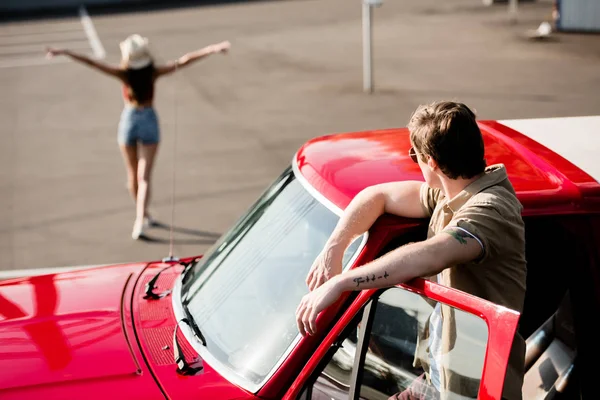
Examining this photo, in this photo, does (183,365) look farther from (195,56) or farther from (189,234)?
(189,234)

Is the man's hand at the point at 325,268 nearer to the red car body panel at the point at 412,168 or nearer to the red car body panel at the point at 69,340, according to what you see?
the red car body panel at the point at 412,168

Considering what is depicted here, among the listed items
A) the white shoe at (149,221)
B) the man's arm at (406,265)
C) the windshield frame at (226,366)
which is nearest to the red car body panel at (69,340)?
the windshield frame at (226,366)

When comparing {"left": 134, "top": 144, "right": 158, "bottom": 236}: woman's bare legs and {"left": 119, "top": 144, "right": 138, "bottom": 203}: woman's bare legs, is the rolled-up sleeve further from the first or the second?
{"left": 119, "top": 144, "right": 138, "bottom": 203}: woman's bare legs

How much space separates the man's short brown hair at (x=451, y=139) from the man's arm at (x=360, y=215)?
242mm

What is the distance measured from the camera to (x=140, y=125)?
793cm

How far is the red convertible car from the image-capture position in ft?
9.09

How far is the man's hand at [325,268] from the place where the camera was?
2.83 metres

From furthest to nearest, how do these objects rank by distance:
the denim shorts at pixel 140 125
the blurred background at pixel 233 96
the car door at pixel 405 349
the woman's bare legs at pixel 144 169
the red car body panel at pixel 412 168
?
the blurred background at pixel 233 96
the woman's bare legs at pixel 144 169
the denim shorts at pixel 140 125
the red car body panel at pixel 412 168
the car door at pixel 405 349

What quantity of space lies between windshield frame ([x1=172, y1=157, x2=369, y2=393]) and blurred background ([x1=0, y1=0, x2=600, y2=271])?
3.35ft

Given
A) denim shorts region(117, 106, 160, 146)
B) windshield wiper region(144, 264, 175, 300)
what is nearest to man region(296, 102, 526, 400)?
windshield wiper region(144, 264, 175, 300)

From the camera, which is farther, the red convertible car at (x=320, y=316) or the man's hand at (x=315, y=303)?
the red convertible car at (x=320, y=316)

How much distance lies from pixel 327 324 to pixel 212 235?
5413 millimetres

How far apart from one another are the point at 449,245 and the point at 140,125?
5.81 m

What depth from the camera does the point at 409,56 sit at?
54.1ft
